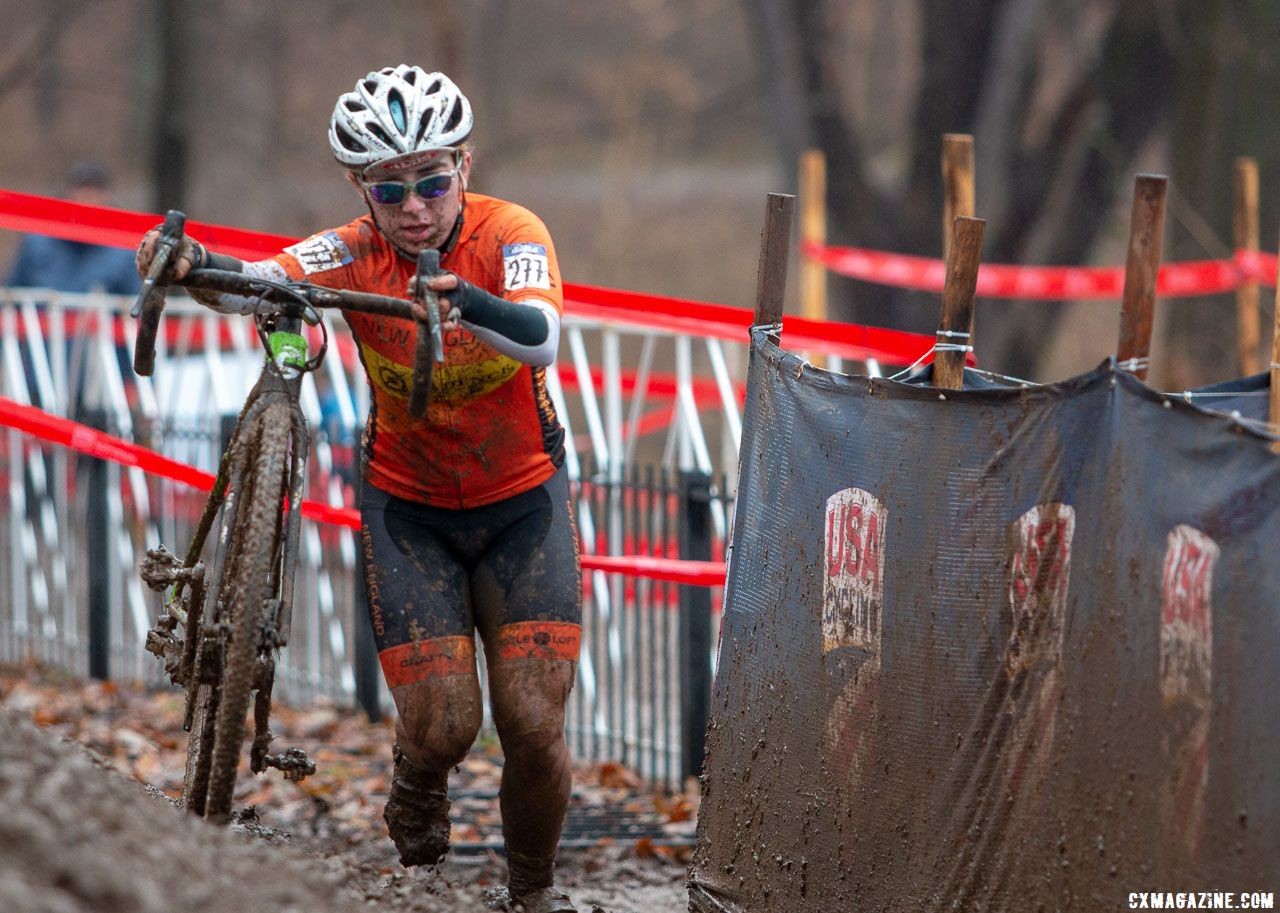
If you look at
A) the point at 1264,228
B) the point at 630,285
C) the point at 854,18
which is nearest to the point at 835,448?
the point at 1264,228

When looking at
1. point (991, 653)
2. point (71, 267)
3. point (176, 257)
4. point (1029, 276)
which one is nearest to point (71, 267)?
point (71, 267)

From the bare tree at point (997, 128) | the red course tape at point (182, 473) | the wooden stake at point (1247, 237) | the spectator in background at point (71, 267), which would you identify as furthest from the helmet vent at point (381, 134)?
the bare tree at point (997, 128)

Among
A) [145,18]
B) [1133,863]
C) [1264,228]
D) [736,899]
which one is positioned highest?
[145,18]

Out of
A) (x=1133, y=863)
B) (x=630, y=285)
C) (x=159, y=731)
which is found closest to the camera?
(x=1133, y=863)

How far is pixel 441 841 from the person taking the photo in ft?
17.3

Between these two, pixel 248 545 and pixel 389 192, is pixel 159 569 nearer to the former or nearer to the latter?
pixel 248 545

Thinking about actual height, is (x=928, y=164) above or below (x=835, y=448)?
above

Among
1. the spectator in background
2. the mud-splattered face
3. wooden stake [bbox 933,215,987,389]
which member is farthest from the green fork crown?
the spectator in background

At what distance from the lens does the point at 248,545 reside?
4504 millimetres

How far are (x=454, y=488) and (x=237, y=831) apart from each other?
121 centimetres

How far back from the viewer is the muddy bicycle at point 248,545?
14.5ft

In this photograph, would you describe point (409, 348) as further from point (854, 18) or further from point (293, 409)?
point (854, 18)

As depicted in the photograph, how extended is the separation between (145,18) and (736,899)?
17.9 metres

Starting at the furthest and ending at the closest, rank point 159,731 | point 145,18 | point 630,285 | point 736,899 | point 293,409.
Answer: point 630,285 → point 145,18 → point 159,731 → point 736,899 → point 293,409
